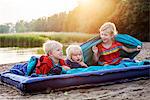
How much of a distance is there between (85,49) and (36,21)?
1730 centimetres

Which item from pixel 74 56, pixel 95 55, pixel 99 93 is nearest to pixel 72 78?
pixel 99 93

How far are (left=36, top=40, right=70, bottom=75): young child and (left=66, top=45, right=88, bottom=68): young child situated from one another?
20 cm

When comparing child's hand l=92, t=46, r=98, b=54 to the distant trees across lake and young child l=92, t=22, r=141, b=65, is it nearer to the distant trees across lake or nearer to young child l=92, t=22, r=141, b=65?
young child l=92, t=22, r=141, b=65

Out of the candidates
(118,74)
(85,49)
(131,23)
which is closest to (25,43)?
(131,23)

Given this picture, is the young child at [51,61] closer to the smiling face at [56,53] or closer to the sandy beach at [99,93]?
the smiling face at [56,53]

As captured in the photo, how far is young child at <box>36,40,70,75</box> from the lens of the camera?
4.97 metres

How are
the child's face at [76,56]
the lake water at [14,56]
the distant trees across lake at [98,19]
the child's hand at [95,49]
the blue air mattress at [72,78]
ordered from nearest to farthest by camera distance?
the blue air mattress at [72,78], the child's face at [76,56], the child's hand at [95,49], the lake water at [14,56], the distant trees across lake at [98,19]

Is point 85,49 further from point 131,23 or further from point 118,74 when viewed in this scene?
point 131,23

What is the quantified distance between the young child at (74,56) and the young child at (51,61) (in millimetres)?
201

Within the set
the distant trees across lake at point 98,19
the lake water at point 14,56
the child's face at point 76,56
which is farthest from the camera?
the distant trees across lake at point 98,19

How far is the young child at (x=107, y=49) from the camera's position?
5.87 m

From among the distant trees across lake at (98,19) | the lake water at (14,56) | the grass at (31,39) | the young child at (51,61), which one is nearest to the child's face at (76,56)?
the young child at (51,61)

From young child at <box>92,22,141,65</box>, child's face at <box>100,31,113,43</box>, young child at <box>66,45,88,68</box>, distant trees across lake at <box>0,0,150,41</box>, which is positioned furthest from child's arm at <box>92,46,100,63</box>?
distant trees across lake at <box>0,0,150,41</box>

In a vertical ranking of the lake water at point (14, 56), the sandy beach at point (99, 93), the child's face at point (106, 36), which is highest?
the child's face at point (106, 36)
